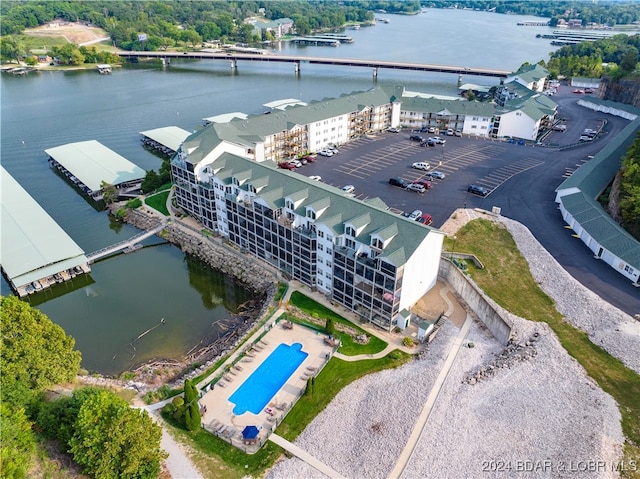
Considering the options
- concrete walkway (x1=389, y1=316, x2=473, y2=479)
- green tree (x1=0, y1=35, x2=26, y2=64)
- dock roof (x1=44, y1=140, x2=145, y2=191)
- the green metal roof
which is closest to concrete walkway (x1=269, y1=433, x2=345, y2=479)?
concrete walkway (x1=389, y1=316, x2=473, y2=479)

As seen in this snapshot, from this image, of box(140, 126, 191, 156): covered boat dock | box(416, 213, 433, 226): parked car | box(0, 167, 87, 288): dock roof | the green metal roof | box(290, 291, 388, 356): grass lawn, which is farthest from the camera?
box(140, 126, 191, 156): covered boat dock

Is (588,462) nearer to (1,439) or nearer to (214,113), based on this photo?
(1,439)

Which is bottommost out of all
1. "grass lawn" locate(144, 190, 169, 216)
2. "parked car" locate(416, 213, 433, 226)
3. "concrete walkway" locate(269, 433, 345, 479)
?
"concrete walkway" locate(269, 433, 345, 479)

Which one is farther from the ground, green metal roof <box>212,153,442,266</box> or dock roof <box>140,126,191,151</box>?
green metal roof <box>212,153,442,266</box>

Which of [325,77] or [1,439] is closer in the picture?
[1,439]

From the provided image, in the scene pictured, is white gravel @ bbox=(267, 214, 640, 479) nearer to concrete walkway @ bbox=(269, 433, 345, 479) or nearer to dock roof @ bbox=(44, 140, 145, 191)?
concrete walkway @ bbox=(269, 433, 345, 479)

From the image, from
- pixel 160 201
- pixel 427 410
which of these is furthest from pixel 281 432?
pixel 160 201

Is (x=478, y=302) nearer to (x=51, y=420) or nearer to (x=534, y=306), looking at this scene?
(x=534, y=306)

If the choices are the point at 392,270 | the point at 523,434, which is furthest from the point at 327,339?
the point at 523,434
